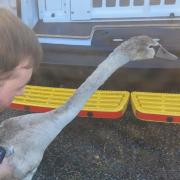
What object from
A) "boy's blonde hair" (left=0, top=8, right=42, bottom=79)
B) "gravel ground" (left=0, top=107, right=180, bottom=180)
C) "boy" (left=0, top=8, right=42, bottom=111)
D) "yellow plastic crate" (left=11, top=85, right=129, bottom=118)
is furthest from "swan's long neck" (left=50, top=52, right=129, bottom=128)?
"boy's blonde hair" (left=0, top=8, right=42, bottom=79)

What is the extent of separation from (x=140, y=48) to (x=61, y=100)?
0.62 metres

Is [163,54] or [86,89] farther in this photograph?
[163,54]

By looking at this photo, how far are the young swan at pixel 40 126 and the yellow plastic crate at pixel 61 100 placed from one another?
1.06 ft

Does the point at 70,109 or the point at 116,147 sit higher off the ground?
the point at 70,109

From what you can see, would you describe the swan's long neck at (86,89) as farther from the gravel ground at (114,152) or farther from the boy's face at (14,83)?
the boy's face at (14,83)

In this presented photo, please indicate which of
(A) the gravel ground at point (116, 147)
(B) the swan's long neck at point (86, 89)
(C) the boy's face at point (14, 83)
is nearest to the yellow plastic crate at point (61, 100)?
(A) the gravel ground at point (116, 147)

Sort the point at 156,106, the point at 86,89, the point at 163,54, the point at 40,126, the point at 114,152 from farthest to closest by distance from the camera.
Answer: the point at 114,152, the point at 156,106, the point at 163,54, the point at 86,89, the point at 40,126

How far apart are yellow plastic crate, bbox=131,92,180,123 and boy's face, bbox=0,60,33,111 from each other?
1143 millimetres

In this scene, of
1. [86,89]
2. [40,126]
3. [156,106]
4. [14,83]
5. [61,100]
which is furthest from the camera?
[61,100]

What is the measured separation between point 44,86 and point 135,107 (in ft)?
2.12

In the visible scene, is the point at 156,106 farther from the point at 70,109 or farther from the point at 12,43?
the point at 12,43

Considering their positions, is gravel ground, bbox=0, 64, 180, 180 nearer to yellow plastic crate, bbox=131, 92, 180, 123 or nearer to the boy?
yellow plastic crate, bbox=131, 92, 180, 123

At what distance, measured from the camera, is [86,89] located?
2475 millimetres

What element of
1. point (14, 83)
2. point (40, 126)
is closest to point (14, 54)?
point (14, 83)
